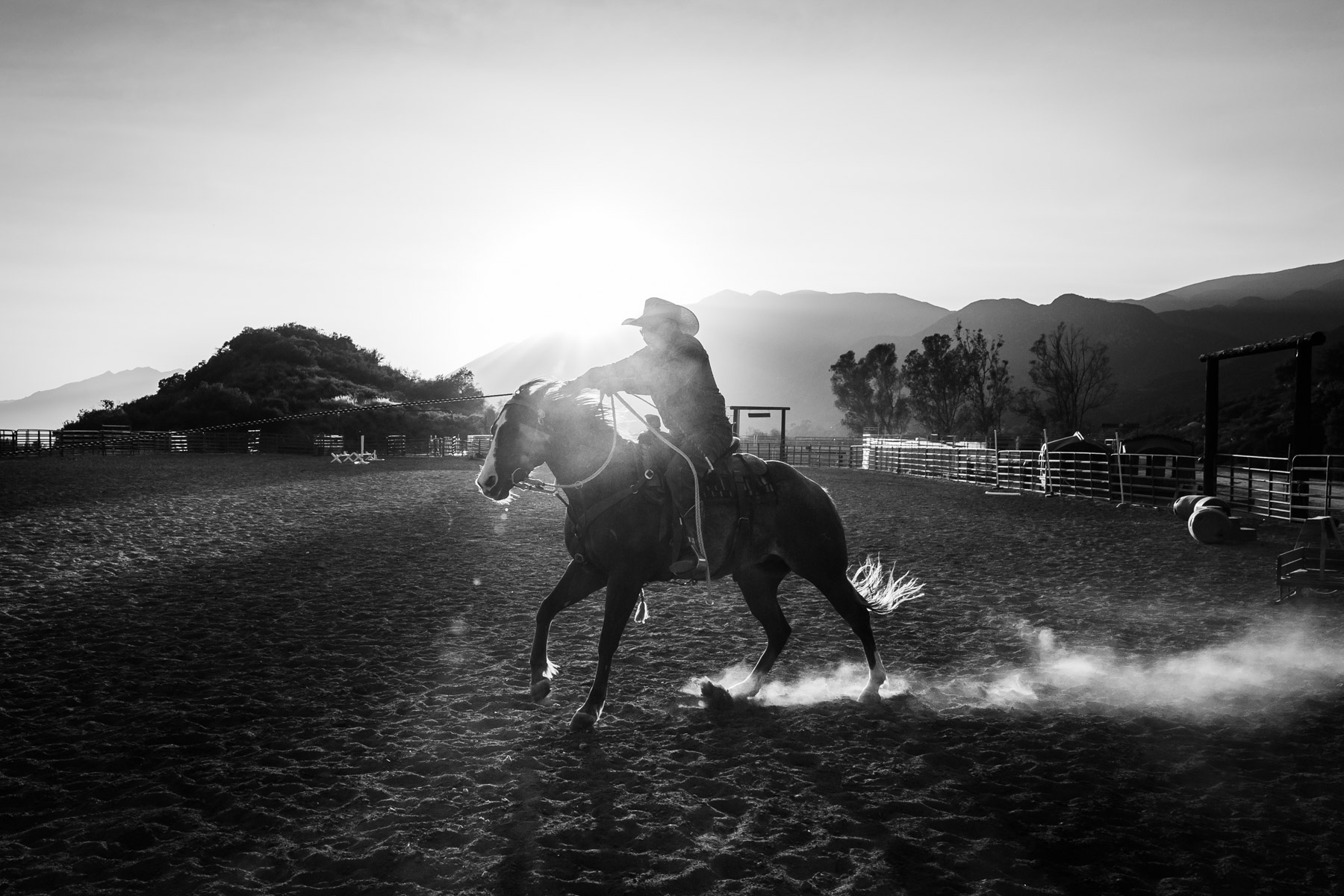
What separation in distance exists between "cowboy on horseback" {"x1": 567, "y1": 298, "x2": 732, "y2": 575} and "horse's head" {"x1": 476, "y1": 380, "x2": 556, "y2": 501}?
0.83 feet

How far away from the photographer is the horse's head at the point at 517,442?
190 inches

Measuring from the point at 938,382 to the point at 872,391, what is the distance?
30.2ft

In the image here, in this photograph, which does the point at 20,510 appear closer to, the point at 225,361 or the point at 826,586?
the point at 826,586

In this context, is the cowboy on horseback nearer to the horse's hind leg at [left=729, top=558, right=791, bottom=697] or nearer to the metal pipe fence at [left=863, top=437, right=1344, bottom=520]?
the horse's hind leg at [left=729, top=558, right=791, bottom=697]

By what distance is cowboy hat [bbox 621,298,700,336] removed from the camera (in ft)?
16.8

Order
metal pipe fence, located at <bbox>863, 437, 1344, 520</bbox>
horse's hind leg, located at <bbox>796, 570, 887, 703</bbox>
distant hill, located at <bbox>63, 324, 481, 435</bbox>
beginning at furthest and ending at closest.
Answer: distant hill, located at <bbox>63, 324, 481, 435</bbox> < metal pipe fence, located at <bbox>863, 437, 1344, 520</bbox> < horse's hind leg, located at <bbox>796, 570, 887, 703</bbox>

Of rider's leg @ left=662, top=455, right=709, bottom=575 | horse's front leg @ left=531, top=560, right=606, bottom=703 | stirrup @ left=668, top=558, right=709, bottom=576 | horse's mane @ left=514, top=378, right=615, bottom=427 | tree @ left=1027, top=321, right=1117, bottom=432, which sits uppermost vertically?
tree @ left=1027, top=321, right=1117, bottom=432

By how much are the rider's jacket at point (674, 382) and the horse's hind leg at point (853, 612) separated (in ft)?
3.93

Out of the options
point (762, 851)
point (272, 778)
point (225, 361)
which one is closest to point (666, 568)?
point (762, 851)

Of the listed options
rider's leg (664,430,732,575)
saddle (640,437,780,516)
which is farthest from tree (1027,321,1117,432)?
rider's leg (664,430,732,575)

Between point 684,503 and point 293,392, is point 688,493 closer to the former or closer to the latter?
point 684,503

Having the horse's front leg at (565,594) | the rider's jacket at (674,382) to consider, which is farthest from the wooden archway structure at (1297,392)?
the horse's front leg at (565,594)

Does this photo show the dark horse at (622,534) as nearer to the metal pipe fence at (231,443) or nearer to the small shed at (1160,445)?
the small shed at (1160,445)

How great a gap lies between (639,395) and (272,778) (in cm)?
293
